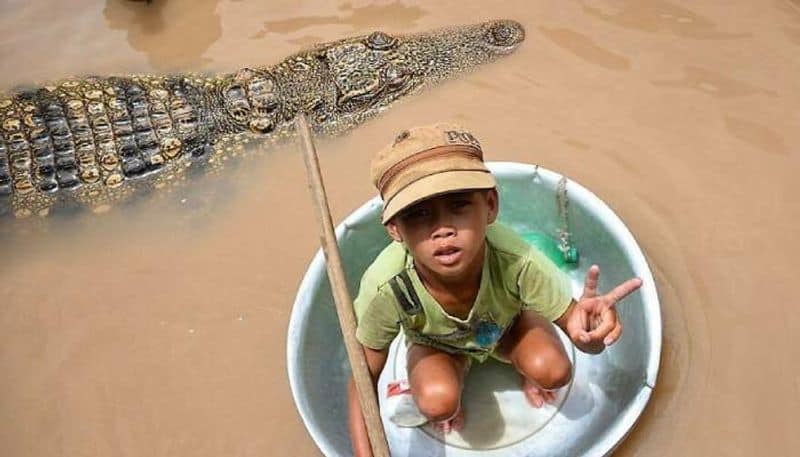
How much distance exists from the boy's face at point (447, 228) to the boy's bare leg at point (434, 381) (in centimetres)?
36

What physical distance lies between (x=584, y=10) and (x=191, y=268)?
6.49 ft

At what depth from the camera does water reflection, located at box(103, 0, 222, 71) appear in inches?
125

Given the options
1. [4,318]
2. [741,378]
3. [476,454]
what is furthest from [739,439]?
[4,318]

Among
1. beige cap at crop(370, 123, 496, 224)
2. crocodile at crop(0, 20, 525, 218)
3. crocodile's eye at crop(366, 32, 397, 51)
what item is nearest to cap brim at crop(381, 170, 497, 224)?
beige cap at crop(370, 123, 496, 224)

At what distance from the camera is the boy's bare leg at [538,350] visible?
5.09 feet

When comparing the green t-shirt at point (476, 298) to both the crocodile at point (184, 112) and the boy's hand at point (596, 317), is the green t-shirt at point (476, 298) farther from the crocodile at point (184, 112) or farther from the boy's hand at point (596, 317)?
the crocodile at point (184, 112)

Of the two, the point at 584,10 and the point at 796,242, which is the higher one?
the point at 584,10

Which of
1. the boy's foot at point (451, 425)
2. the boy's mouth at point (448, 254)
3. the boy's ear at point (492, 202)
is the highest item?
the boy's ear at point (492, 202)

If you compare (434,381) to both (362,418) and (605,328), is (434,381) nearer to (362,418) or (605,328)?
(362,418)

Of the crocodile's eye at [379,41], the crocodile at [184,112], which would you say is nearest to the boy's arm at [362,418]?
the crocodile at [184,112]

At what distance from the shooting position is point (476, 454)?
181 centimetres

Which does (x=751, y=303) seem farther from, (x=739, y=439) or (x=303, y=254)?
(x=303, y=254)

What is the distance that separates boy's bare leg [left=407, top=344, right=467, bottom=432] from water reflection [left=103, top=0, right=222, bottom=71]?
6.83 feet

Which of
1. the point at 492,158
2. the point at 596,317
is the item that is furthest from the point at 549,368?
the point at 492,158
